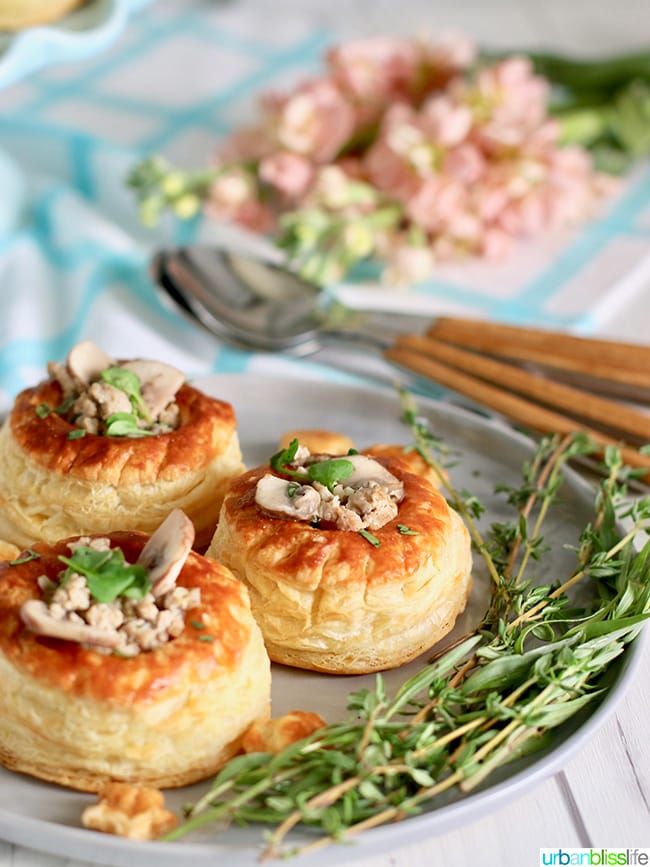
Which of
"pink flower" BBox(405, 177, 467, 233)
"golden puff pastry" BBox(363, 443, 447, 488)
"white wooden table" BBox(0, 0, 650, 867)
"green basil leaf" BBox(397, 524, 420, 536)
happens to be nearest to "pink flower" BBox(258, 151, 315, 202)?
"pink flower" BBox(405, 177, 467, 233)

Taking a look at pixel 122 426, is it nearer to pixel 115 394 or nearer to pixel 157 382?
pixel 115 394

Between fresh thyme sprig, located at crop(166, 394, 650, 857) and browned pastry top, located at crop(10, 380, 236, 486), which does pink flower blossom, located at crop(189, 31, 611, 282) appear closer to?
browned pastry top, located at crop(10, 380, 236, 486)

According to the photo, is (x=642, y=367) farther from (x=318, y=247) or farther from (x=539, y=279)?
(x=318, y=247)

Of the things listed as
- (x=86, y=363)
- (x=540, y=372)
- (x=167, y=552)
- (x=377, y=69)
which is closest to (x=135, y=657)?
(x=167, y=552)

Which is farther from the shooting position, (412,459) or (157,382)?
(412,459)

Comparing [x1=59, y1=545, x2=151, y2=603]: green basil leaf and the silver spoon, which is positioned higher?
[x1=59, y1=545, x2=151, y2=603]: green basil leaf

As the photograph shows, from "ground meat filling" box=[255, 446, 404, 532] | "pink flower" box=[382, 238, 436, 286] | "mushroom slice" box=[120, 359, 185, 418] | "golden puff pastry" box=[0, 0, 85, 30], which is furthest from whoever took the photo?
"pink flower" box=[382, 238, 436, 286]

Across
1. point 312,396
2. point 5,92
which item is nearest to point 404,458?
point 312,396

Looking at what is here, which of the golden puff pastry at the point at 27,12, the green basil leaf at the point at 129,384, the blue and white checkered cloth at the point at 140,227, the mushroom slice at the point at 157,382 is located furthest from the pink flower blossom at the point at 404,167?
the green basil leaf at the point at 129,384
